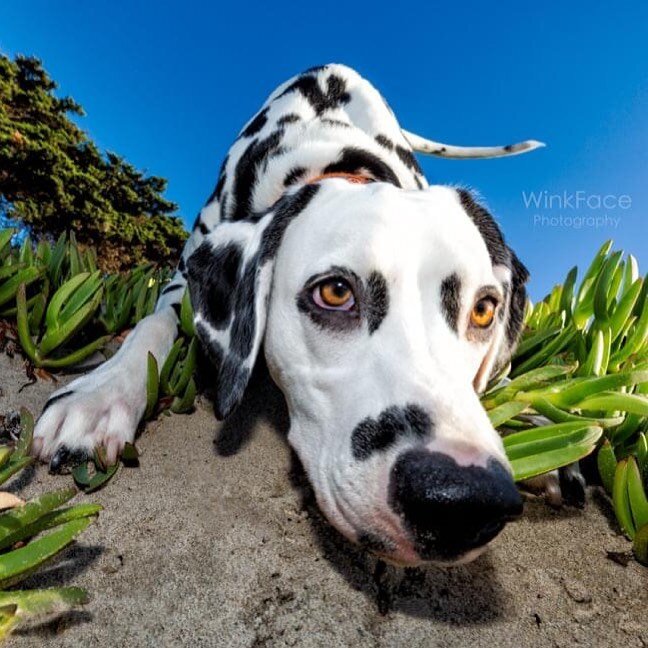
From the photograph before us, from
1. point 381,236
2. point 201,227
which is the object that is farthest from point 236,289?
point 201,227

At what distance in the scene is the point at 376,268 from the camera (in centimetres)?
196

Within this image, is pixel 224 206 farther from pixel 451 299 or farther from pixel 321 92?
pixel 451 299

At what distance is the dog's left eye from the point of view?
1.98m

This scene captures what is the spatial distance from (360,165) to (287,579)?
246 centimetres

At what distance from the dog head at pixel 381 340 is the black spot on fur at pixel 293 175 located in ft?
2.58

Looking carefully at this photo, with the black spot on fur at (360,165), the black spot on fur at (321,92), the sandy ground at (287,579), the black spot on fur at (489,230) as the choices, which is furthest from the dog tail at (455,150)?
the sandy ground at (287,579)

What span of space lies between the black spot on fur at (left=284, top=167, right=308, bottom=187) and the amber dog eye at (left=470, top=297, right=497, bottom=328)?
1.56m

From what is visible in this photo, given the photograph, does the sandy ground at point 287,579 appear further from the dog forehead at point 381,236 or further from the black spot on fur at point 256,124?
the black spot on fur at point 256,124

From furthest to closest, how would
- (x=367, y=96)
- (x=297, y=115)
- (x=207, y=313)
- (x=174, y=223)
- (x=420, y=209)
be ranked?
1. (x=174, y=223)
2. (x=367, y=96)
3. (x=297, y=115)
4. (x=207, y=313)
5. (x=420, y=209)

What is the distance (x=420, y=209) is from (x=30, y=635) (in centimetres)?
192

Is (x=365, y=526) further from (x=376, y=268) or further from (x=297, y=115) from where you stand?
(x=297, y=115)


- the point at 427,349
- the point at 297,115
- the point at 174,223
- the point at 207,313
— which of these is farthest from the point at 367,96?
the point at 174,223

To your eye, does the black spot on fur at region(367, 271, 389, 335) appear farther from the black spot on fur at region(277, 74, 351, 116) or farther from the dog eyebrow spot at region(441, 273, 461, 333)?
the black spot on fur at region(277, 74, 351, 116)

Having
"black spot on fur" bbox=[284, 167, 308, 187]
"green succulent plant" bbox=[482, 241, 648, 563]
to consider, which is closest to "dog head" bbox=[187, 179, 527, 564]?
"green succulent plant" bbox=[482, 241, 648, 563]
